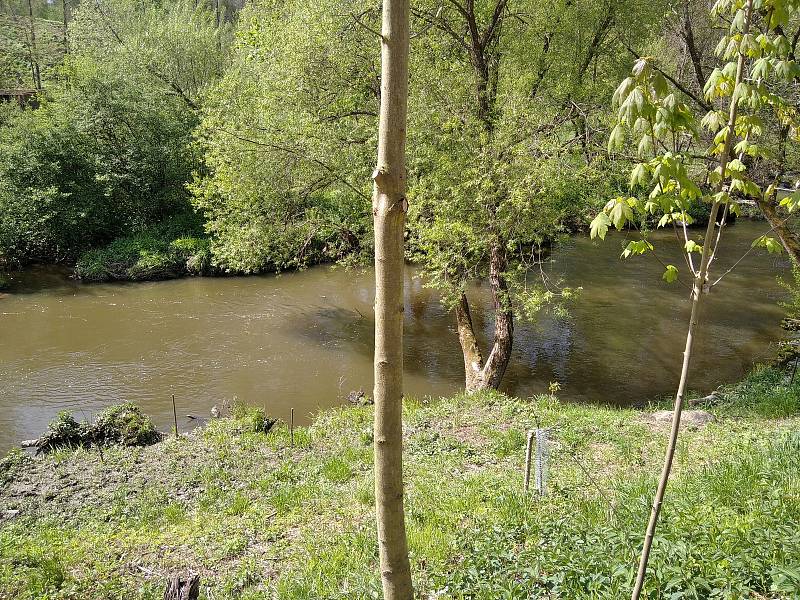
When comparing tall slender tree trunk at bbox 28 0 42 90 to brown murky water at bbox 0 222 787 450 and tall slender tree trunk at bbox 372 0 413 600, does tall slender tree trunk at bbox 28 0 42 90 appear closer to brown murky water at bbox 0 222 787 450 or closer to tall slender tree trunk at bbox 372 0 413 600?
brown murky water at bbox 0 222 787 450

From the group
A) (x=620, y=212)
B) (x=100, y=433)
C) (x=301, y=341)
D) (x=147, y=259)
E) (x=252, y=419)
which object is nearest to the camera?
(x=620, y=212)

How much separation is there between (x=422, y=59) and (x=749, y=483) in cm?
1023

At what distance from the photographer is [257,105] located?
14.0m

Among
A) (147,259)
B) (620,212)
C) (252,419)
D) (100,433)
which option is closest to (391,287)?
(620,212)

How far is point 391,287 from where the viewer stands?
221 centimetres

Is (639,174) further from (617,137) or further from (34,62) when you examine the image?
(34,62)

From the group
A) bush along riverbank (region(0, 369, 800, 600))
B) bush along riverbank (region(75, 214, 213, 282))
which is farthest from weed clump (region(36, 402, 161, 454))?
bush along riverbank (region(75, 214, 213, 282))

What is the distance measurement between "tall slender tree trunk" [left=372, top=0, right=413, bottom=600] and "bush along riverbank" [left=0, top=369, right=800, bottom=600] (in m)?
1.64

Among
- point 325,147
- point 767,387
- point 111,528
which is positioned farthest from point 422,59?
point 111,528

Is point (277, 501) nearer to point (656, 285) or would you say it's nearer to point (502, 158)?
point (502, 158)

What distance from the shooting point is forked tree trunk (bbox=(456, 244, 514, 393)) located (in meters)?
11.1

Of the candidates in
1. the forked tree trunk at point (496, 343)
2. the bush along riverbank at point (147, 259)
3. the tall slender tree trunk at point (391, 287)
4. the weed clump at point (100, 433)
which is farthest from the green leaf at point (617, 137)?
the bush along riverbank at point (147, 259)

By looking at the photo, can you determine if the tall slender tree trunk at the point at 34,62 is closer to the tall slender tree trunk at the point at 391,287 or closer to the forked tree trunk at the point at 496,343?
the forked tree trunk at the point at 496,343

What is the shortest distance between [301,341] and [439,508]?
33.0ft
